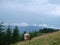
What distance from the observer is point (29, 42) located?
72.0 feet

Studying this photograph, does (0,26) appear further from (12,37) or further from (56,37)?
(56,37)

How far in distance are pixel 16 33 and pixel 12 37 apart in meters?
2.21

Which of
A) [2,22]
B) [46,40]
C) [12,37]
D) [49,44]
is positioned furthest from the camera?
[12,37]

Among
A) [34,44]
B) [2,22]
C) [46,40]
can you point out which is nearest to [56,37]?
[46,40]

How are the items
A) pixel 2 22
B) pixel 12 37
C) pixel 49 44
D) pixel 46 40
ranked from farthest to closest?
pixel 12 37
pixel 2 22
pixel 46 40
pixel 49 44

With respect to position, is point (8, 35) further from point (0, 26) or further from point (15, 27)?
point (0, 26)

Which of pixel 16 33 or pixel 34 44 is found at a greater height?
pixel 34 44

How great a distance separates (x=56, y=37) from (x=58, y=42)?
1.98 metres

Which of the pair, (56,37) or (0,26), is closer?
(56,37)

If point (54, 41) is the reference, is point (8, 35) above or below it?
below

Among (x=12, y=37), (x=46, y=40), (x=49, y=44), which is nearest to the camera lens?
(x=49, y=44)

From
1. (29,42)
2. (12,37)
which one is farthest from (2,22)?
(29,42)

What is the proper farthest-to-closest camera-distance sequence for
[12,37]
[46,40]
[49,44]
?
[12,37] → [46,40] → [49,44]

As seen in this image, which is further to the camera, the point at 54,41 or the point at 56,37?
the point at 56,37
